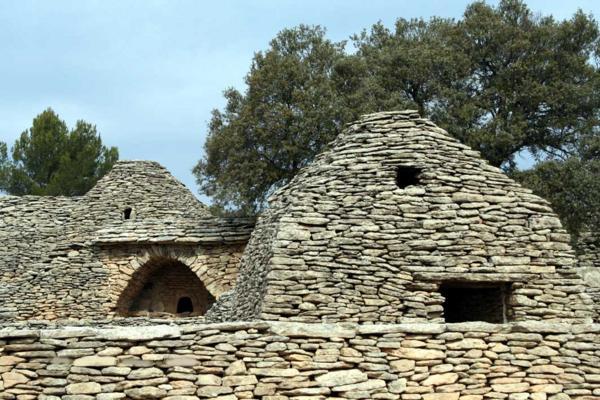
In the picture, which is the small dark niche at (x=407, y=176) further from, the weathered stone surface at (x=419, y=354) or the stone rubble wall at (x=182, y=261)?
the stone rubble wall at (x=182, y=261)

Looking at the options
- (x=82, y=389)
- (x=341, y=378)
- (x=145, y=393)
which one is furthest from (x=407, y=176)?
(x=82, y=389)

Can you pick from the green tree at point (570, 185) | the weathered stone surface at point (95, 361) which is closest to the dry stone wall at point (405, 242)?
the weathered stone surface at point (95, 361)

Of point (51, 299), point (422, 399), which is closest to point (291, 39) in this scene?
point (51, 299)

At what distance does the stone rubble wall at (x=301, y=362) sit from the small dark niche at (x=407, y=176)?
3.94 meters

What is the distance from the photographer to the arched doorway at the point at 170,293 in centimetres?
1842

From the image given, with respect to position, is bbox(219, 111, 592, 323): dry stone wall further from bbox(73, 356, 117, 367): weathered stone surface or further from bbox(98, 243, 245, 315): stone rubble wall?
bbox(98, 243, 245, 315): stone rubble wall

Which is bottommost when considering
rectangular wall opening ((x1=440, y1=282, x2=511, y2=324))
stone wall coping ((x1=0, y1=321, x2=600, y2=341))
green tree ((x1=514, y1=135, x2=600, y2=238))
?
stone wall coping ((x1=0, y1=321, x2=600, y2=341))

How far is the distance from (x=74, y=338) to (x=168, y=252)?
10.4 metres

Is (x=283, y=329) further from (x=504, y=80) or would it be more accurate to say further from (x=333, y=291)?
(x=504, y=80)

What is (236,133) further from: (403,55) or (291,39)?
(403,55)

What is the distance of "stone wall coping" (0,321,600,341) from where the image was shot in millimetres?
6934

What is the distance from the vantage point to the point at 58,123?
30.7m

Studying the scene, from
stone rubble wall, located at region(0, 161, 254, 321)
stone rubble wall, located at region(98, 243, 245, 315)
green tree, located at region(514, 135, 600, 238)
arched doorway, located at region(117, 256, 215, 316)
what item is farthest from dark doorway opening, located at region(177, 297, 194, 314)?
green tree, located at region(514, 135, 600, 238)

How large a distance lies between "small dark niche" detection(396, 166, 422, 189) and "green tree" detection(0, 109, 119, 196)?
20.0 metres
